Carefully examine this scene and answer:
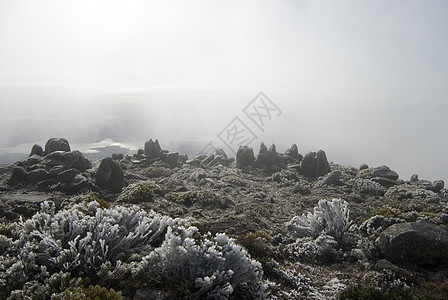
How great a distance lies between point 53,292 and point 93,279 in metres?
0.83

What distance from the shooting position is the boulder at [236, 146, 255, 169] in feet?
119

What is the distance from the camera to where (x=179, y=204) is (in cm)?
1744

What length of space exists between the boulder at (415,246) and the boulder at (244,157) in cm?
2720

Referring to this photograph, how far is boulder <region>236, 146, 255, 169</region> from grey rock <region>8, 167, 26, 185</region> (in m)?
22.1

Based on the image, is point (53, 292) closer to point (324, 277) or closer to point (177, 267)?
point (177, 267)

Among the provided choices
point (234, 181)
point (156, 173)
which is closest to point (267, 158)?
point (234, 181)

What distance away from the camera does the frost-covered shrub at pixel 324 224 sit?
35.7 ft

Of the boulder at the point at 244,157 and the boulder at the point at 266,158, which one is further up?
the boulder at the point at 266,158

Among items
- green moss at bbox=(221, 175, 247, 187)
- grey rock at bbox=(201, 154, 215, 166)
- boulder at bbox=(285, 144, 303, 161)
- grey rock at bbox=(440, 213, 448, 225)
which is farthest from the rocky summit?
boulder at bbox=(285, 144, 303, 161)

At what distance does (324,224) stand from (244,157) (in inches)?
993

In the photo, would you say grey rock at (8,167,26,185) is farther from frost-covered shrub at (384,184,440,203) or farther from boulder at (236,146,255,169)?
frost-covered shrub at (384,184,440,203)

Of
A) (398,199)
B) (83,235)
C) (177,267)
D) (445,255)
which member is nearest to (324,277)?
(445,255)

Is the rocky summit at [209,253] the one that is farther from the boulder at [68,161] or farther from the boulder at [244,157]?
the boulder at [244,157]

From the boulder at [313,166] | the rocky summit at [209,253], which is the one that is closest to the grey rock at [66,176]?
the rocky summit at [209,253]
